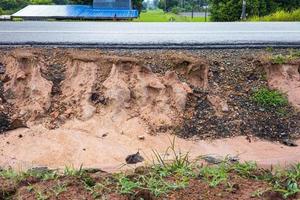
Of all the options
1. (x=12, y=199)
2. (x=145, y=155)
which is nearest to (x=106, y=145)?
(x=145, y=155)

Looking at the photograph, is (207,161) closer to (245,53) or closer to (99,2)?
(245,53)

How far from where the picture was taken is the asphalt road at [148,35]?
8.53 meters

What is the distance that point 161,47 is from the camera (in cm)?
832

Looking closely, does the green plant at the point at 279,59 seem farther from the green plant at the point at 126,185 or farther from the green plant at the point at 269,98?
the green plant at the point at 126,185

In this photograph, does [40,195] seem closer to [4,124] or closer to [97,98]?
[4,124]

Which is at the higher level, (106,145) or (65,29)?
(65,29)

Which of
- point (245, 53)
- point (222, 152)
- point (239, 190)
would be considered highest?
point (245, 53)

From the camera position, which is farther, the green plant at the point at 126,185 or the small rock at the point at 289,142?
the small rock at the point at 289,142

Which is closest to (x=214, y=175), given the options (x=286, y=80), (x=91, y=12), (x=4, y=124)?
(x=4, y=124)

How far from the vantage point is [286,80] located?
7.85 meters

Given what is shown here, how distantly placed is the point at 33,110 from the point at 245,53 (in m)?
3.26

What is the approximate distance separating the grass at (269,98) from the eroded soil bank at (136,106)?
0.07m

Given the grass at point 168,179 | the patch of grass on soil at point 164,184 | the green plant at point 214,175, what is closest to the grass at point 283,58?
the grass at point 168,179

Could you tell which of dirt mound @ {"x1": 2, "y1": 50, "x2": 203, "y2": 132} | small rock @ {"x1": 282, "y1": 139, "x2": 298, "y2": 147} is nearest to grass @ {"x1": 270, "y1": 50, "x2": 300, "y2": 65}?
dirt mound @ {"x1": 2, "y1": 50, "x2": 203, "y2": 132}
